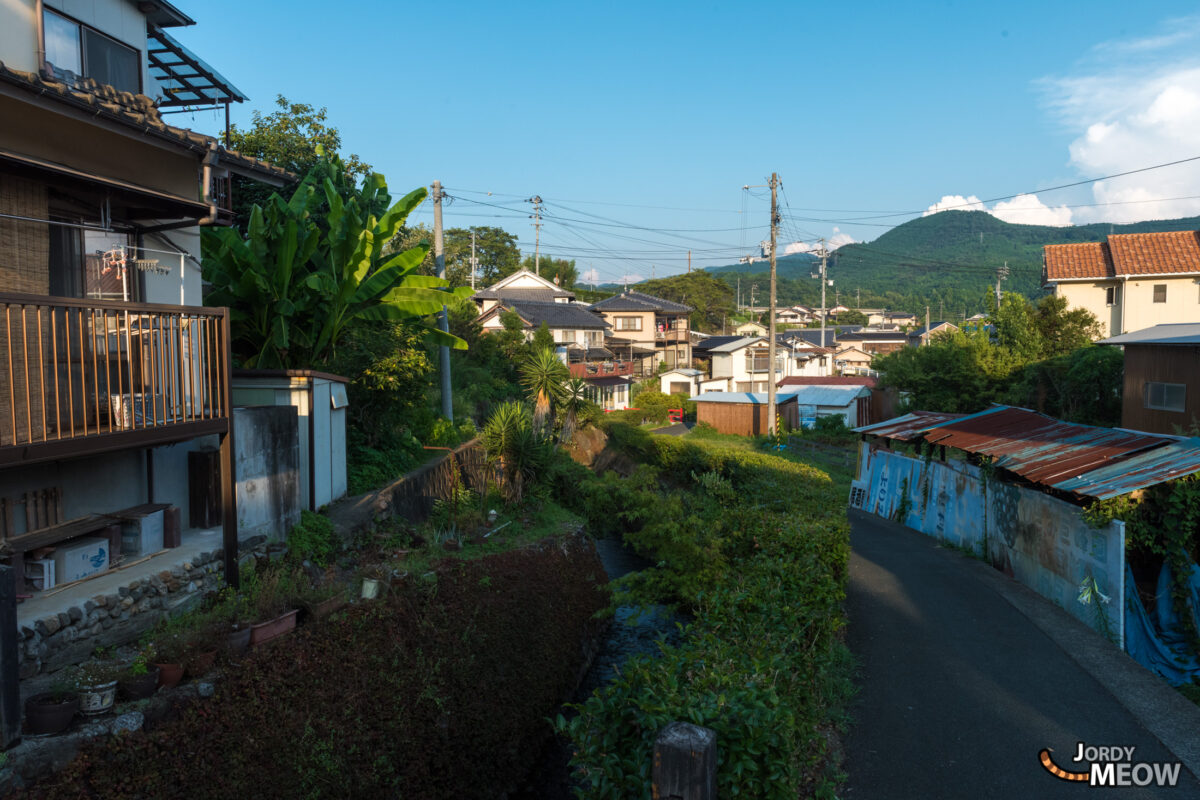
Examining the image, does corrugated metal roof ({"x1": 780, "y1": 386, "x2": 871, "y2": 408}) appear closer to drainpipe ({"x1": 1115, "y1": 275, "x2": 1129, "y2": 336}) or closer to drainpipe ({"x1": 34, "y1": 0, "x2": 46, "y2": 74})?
drainpipe ({"x1": 1115, "y1": 275, "x2": 1129, "y2": 336})

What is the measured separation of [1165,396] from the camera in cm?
1977

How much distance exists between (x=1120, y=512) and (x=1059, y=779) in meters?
5.84

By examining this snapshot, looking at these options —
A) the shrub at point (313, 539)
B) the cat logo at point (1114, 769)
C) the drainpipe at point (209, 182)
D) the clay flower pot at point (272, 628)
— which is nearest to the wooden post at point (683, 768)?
the cat logo at point (1114, 769)

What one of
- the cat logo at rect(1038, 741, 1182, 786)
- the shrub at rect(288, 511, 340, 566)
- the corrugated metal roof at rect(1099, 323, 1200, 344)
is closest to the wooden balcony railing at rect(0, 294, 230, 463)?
the shrub at rect(288, 511, 340, 566)

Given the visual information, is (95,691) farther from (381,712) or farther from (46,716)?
(381,712)

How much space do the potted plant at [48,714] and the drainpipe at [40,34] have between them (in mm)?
8671

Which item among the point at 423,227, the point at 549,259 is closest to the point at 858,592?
the point at 423,227

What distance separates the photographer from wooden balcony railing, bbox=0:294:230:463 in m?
7.64

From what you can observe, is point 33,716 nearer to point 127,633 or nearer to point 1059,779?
point 127,633

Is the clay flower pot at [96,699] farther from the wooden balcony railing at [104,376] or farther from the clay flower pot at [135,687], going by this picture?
the wooden balcony railing at [104,376]

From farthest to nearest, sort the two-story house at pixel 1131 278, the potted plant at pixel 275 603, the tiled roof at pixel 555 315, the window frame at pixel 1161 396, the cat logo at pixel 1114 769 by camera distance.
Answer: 1. the tiled roof at pixel 555 315
2. the two-story house at pixel 1131 278
3. the window frame at pixel 1161 396
4. the potted plant at pixel 275 603
5. the cat logo at pixel 1114 769

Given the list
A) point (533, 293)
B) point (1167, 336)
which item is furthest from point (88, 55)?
point (533, 293)

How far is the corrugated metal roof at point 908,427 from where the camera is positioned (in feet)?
66.1

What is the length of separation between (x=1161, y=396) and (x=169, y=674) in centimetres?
2264
